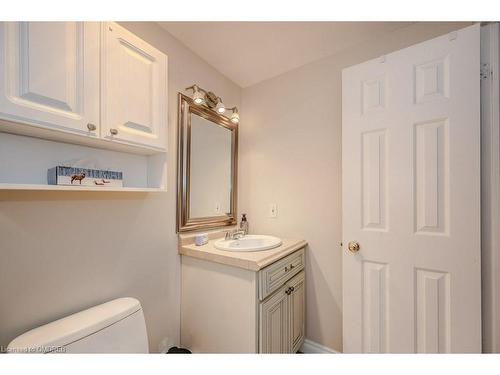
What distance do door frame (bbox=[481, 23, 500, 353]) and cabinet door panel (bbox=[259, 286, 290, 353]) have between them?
95 cm

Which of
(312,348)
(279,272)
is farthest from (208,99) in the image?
(312,348)

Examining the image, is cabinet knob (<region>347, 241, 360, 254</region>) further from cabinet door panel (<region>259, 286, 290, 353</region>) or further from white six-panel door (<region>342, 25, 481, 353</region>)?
cabinet door panel (<region>259, 286, 290, 353</region>)

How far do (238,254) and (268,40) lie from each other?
1432 mm

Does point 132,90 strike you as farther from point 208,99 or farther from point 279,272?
point 279,272

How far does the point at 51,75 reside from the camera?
0.72 m

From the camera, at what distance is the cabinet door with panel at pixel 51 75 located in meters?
0.64

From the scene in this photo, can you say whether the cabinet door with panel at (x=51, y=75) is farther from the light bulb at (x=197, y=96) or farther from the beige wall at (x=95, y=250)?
the light bulb at (x=197, y=96)

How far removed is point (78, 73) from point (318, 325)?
2.05 meters

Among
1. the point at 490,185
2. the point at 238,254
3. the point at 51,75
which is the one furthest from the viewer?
the point at 238,254

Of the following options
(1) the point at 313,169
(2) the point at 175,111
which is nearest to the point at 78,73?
(2) the point at 175,111

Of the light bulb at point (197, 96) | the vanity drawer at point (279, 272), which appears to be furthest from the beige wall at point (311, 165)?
the light bulb at point (197, 96)

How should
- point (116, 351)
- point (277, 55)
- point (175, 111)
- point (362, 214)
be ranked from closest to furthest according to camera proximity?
point (116, 351), point (362, 214), point (175, 111), point (277, 55)

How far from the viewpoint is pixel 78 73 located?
0.79 m
